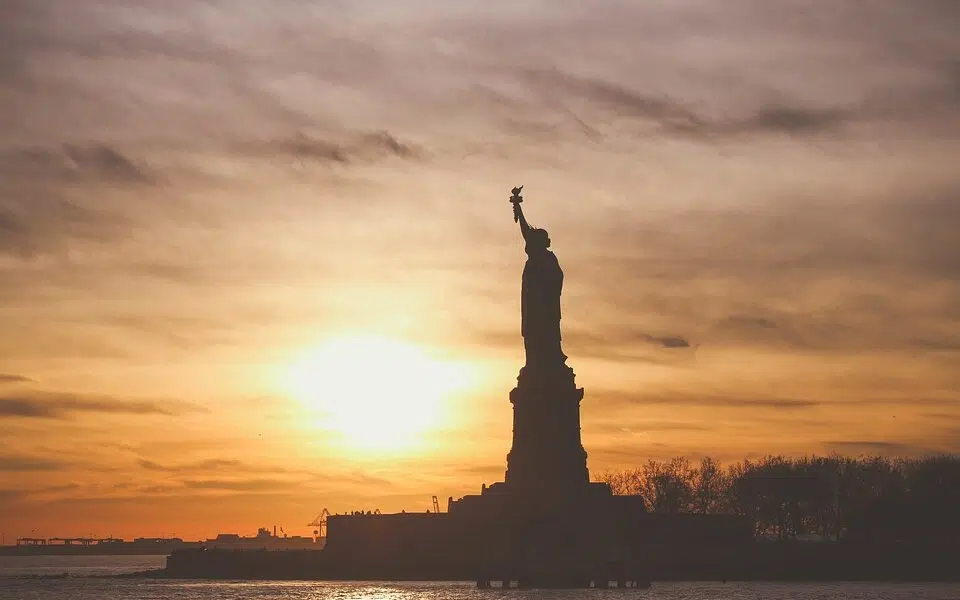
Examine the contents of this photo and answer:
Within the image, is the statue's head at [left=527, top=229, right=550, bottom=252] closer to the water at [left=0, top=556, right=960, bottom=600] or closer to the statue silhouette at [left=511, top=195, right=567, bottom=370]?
the statue silhouette at [left=511, top=195, right=567, bottom=370]

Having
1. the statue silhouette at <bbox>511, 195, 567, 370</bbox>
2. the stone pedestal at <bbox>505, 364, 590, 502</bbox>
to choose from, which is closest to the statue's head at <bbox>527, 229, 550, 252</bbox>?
the statue silhouette at <bbox>511, 195, 567, 370</bbox>

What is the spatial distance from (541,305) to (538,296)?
1.72 ft

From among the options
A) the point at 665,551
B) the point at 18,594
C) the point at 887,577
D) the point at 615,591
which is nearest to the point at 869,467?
the point at 887,577

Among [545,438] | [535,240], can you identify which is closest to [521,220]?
[535,240]

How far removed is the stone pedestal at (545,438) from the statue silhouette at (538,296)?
5.28ft

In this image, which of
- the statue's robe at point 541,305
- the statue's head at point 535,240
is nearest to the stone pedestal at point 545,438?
the statue's robe at point 541,305

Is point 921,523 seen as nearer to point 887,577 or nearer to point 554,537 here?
point 887,577

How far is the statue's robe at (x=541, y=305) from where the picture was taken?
248ft

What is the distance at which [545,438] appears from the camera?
7369 centimetres

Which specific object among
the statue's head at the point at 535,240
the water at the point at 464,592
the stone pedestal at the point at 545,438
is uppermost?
the statue's head at the point at 535,240

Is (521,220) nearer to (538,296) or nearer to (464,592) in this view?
(538,296)

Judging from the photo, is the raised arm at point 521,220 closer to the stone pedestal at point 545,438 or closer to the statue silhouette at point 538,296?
the statue silhouette at point 538,296

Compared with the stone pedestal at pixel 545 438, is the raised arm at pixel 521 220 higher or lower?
higher

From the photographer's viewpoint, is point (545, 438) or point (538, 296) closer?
point (545, 438)
